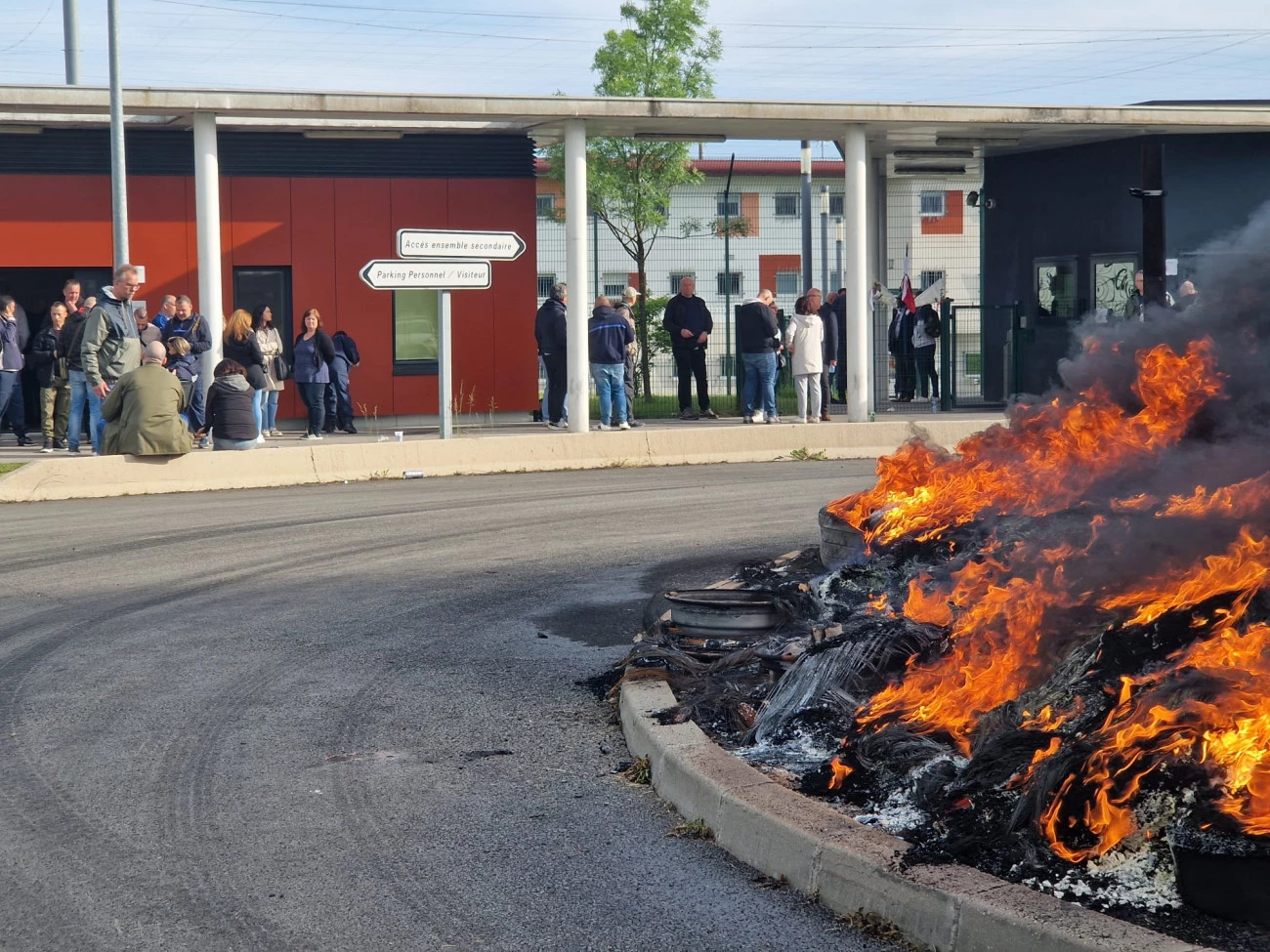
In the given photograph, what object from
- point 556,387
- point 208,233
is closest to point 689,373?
point 556,387

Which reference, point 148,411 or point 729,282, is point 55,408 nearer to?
point 148,411

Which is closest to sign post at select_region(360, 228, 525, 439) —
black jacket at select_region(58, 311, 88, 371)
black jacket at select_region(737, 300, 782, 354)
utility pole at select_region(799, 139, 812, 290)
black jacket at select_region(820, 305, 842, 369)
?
black jacket at select_region(58, 311, 88, 371)

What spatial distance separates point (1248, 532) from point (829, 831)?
70.5 inches

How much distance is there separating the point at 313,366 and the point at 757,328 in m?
6.03

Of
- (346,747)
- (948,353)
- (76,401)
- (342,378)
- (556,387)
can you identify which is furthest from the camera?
(948,353)

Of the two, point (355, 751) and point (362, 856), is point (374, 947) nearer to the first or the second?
point (362, 856)

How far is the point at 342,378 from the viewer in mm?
21062

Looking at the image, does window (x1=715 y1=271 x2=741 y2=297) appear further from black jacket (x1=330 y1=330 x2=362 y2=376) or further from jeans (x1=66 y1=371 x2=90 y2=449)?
jeans (x1=66 y1=371 x2=90 y2=449)

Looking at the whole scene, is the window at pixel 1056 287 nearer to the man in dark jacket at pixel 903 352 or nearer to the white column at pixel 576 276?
the man in dark jacket at pixel 903 352

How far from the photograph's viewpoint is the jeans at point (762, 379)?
2120 cm

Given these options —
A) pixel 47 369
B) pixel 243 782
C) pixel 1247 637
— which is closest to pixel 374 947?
pixel 243 782

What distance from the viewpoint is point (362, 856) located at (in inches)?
196

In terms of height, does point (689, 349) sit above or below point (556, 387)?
above

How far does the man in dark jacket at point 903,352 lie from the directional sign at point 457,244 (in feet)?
30.9
